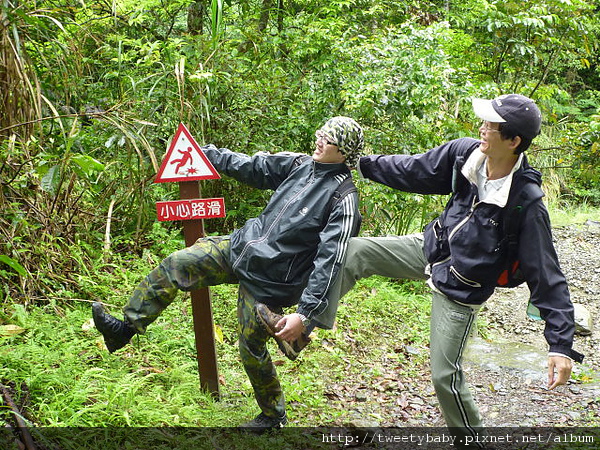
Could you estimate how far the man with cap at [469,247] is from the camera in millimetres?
3117

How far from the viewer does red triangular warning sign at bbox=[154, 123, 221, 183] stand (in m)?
3.85

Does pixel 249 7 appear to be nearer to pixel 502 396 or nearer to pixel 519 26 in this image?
pixel 519 26

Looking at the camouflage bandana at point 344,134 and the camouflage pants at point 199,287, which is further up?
the camouflage bandana at point 344,134

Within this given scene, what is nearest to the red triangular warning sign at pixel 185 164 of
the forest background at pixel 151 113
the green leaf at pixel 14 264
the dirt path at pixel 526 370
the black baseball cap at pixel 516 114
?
the forest background at pixel 151 113

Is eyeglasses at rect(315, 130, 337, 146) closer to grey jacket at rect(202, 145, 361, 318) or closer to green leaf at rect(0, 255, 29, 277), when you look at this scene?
grey jacket at rect(202, 145, 361, 318)

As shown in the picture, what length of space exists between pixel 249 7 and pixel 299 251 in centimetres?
528

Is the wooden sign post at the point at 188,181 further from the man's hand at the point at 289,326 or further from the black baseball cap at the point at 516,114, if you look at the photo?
the black baseball cap at the point at 516,114

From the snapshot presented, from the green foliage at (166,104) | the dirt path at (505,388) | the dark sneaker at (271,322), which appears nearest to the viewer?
the dark sneaker at (271,322)

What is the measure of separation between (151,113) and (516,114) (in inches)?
154

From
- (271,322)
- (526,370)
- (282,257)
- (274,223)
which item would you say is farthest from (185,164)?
(526,370)

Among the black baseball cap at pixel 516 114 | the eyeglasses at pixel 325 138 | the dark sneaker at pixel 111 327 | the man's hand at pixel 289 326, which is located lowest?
the dark sneaker at pixel 111 327

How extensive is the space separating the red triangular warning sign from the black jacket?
1.11 m

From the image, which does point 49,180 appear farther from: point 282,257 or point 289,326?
point 289,326

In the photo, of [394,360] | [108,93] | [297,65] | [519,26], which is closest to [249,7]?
[297,65]
